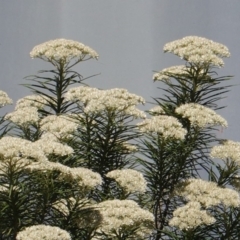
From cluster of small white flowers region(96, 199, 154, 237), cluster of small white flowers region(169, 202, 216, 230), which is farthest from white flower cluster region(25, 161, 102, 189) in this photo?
cluster of small white flowers region(169, 202, 216, 230)

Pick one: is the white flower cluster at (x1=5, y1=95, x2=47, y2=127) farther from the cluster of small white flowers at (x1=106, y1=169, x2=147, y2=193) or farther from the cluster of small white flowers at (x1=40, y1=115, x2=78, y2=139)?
the cluster of small white flowers at (x1=106, y1=169, x2=147, y2=193)

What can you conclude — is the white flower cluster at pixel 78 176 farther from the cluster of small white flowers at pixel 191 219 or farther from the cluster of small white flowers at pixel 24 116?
the cluster of small white flowers at pixel 24 116

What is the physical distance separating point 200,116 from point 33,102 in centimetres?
105

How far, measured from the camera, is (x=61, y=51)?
3.71 metres

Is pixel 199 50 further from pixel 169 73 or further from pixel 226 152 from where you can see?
pixel 226 152

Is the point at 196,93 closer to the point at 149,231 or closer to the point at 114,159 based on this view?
the point at 114,159

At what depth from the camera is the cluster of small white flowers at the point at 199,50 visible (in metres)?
3.68

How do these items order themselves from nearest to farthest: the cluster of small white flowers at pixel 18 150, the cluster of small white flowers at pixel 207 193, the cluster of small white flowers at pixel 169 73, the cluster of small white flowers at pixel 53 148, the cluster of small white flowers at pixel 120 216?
the cluster of small white flowers at pixel 18 150 < the cluster of small white flowers at pixel 120 216 < the cluster of small white flowers at pixel 53 148 < the cluster of small white flowers at pixel 207 193 < the cluster of small white flowers at pixel 169 73

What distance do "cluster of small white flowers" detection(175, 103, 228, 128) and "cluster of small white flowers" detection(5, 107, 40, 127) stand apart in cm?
76

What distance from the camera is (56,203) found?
294 cm

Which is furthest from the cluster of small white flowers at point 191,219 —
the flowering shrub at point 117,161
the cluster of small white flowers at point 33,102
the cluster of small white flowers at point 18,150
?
the cluster of small white flowers at point 33,102

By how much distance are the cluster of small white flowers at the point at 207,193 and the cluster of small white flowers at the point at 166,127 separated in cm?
25

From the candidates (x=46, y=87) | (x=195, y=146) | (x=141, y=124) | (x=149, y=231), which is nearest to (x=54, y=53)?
(x=46, y=87)

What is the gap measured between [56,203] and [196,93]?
1276 millimetres
